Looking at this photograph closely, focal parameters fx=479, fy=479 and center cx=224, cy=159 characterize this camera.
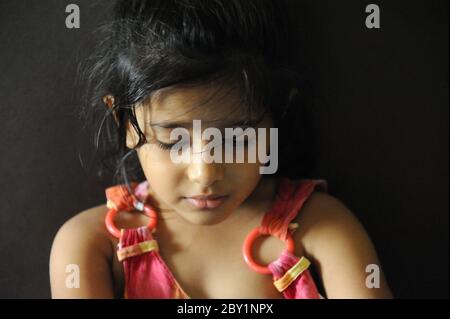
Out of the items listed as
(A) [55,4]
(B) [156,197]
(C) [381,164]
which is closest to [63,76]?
(A) [55,4]

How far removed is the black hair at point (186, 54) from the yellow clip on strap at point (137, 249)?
0.14 meters

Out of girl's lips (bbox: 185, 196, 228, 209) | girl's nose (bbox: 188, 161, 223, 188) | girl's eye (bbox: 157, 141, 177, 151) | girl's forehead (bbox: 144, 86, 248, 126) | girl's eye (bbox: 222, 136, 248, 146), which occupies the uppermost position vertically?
girl's forehead (bbox: 144, 86, 248, 126)

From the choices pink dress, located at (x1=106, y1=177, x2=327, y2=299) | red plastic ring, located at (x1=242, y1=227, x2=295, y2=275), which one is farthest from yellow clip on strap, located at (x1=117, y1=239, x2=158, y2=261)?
red plastic ring, located at (x1=242, y1=227, x2=295, y2=275)

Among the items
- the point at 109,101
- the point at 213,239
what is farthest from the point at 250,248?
the point at 109,101

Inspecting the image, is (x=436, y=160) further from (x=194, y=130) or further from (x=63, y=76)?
(x=63, y=76)

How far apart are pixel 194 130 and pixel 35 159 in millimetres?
213

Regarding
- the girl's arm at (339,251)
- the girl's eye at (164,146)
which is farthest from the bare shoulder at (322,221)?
the girl's eye at (164,146)

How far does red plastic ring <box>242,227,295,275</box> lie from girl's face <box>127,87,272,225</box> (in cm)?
6

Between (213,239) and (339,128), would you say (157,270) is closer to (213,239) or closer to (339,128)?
(213,239)

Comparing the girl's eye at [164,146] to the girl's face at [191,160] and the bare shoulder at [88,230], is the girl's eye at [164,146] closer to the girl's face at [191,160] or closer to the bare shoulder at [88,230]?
the girl's face at [191,160]

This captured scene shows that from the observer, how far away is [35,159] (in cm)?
59

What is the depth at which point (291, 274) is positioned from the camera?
0.62 metres

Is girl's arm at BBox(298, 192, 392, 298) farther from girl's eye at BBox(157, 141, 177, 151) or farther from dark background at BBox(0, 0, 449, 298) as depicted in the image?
girl's eye at BBox(157, 141, 177, 151)

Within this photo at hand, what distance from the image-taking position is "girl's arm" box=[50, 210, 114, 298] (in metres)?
0.58
